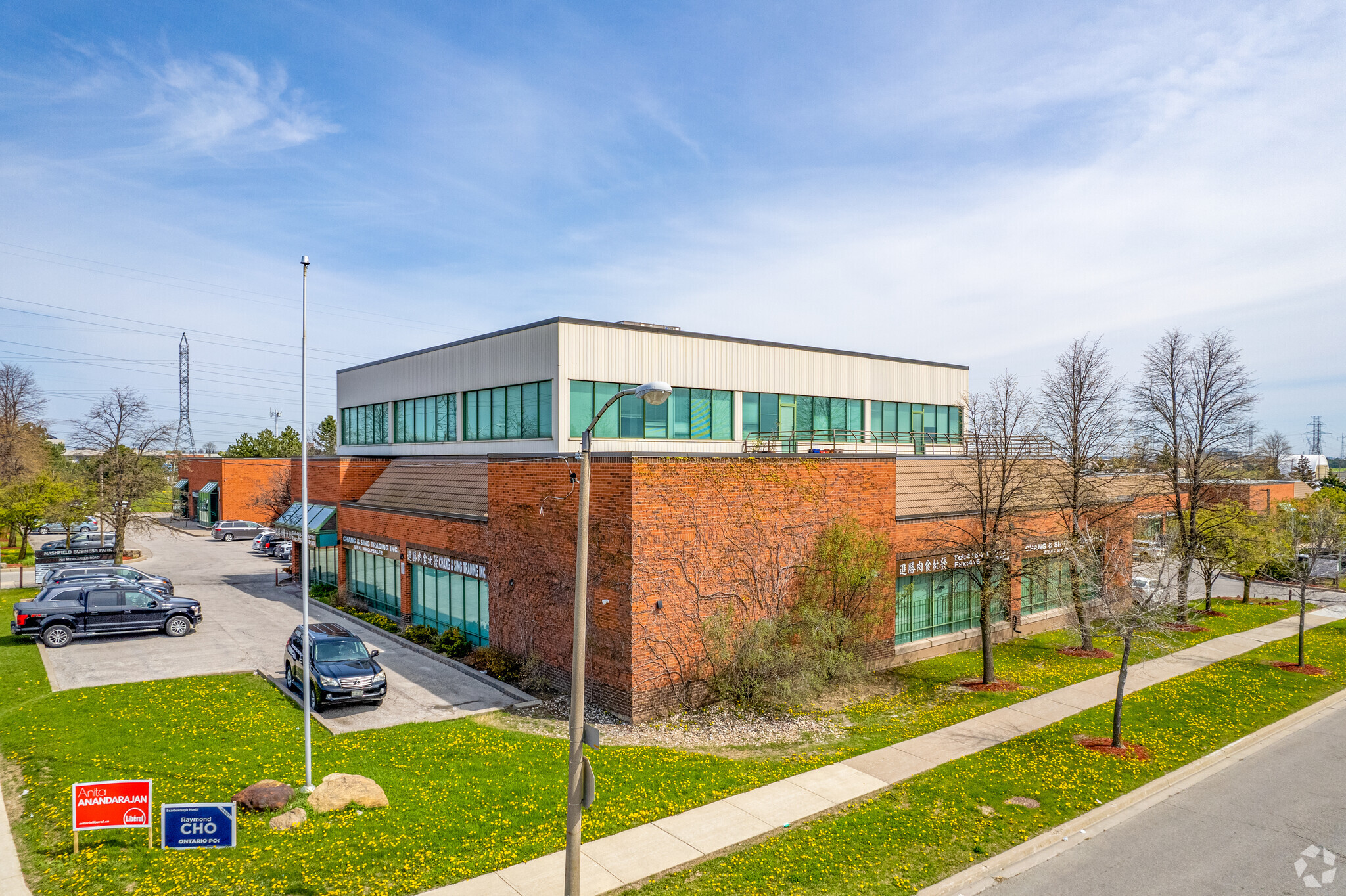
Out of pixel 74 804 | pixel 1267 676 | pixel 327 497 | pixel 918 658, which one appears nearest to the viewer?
pixel 74 804

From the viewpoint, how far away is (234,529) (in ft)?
183

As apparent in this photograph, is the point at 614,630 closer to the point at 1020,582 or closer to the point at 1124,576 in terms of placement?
the point at 1020,582

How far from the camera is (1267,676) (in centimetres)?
2206

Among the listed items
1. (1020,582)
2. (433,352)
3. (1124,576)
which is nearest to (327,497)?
(433,352)

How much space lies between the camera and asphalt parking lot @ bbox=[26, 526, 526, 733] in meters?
18.5

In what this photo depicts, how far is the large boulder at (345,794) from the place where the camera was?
12.1 metres

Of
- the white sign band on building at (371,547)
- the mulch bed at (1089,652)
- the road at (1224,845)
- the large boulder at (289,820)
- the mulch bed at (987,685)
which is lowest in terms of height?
the mulch bed at (1089,652)

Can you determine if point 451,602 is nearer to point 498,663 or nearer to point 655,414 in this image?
point 498,663

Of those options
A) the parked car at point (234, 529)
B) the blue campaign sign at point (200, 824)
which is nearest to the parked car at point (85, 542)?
the parked car at point (234, 529)

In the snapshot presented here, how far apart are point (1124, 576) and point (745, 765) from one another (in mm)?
20587

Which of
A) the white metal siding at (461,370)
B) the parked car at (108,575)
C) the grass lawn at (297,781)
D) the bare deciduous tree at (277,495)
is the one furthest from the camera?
the bare deciduous tree at (277,495)

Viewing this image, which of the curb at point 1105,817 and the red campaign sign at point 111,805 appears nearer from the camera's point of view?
the red campaign sign at point 111,805

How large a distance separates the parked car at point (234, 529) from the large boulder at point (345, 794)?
50965mm

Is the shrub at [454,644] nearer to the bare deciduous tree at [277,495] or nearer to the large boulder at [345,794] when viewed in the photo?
the large boulder at [345,794]
